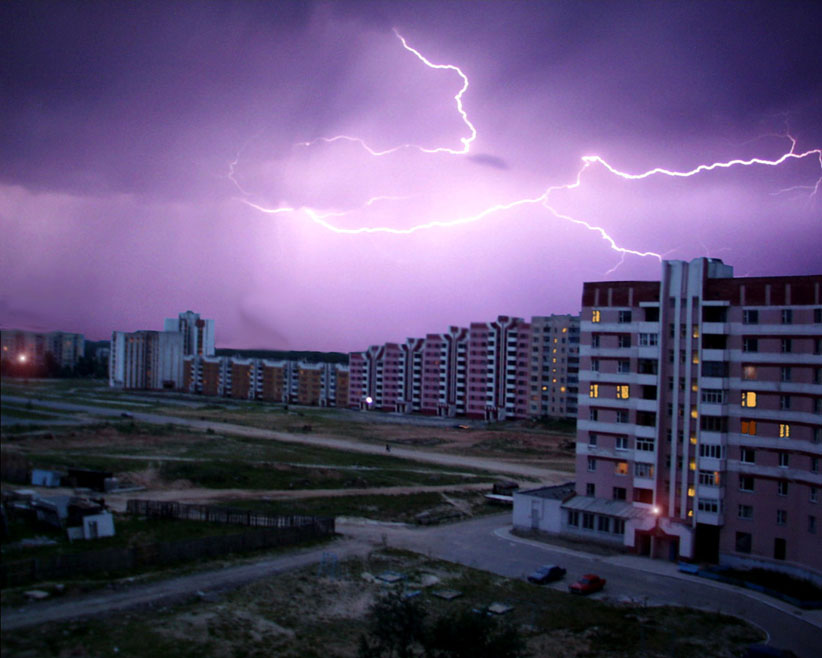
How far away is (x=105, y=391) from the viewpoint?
3122 cm

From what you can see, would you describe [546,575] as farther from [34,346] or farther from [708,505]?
[34,346]

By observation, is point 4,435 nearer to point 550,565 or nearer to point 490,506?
point 550,565

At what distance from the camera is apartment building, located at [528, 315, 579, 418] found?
89250 mm

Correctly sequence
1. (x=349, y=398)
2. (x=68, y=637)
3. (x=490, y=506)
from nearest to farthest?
1. (x=68, y=637)
2. (x=490, y=506)
3. (x=349, y=398)

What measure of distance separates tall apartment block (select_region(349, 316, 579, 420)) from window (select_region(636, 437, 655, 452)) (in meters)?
59.6

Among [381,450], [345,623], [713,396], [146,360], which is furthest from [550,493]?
[146,360]

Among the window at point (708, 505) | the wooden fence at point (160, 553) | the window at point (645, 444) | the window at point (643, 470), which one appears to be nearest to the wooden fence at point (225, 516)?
the wooden fence at point (160, 553)

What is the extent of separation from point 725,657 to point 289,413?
7663 centimetres

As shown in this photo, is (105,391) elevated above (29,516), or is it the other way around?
(105,391)

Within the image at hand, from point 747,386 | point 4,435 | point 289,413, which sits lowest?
point 289,413

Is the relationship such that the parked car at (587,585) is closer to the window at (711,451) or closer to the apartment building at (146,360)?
the window at (711,451)

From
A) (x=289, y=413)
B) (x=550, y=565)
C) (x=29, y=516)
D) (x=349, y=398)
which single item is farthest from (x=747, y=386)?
(x=349, y=398)

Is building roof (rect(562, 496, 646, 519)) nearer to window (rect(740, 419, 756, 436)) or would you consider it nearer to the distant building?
the distant building

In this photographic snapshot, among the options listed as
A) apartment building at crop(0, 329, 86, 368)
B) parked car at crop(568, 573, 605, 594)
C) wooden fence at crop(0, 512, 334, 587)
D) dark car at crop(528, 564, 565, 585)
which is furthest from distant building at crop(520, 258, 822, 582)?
apartment building at crop(0, 329, 86, 368)
